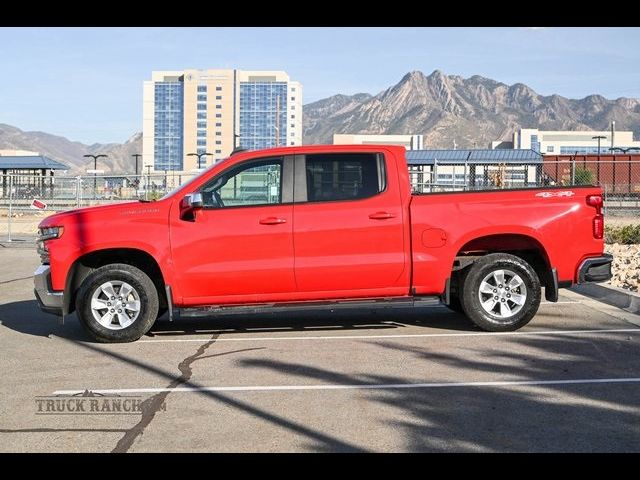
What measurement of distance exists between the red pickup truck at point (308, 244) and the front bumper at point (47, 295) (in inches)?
0.5

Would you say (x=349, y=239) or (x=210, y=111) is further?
(x=210, y=111)

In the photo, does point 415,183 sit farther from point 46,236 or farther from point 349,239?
point 46,236

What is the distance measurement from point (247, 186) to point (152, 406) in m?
3.30

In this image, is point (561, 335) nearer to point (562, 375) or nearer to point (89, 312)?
point (562, 375)

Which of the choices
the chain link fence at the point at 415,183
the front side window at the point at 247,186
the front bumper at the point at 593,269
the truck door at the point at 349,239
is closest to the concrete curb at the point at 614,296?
the front bumper at the point at 593,269

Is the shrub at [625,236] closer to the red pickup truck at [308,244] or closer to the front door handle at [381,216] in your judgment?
the red pickup truck at [308,244]

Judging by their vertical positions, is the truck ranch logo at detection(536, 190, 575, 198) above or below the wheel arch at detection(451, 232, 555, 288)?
above

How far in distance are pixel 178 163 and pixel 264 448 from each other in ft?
602

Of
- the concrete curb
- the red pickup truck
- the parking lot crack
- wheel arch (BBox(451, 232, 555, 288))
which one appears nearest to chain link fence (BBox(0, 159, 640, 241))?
the concrete curb

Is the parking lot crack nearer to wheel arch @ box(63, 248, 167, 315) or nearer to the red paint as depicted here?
the red paint

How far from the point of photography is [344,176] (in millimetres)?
8844

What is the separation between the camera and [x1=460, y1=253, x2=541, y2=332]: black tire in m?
8.81

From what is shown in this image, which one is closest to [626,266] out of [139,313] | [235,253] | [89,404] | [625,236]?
[625,236]

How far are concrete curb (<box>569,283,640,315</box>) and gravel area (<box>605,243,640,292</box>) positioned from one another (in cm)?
50
